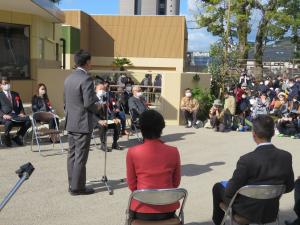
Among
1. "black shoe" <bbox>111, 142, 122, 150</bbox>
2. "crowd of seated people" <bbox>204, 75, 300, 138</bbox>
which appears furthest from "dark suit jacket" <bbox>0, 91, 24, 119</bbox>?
"crowd of seated people" <bbox>204, 75, 300, 138</bbox>

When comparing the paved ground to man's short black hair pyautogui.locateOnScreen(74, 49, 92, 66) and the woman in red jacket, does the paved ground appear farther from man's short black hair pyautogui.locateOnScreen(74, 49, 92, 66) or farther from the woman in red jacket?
man's short black hair pyautogui.locateOnScreen(74, 49, 92, 66)

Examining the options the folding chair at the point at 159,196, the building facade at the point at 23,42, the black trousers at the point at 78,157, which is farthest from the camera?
the building facade at the point at 23,42

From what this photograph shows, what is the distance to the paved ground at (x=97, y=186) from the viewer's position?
5418mm

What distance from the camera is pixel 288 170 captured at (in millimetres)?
4066

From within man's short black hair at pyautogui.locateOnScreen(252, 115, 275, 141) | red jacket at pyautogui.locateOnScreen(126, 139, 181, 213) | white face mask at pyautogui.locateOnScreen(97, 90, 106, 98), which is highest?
man's short black hair at pyautogui.locateOnScreen(252, 115, 275, 141)

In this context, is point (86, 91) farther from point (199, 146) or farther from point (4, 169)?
point (199, 146)

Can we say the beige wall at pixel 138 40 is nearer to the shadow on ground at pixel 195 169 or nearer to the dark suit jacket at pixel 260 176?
the shadow on ground at pixel 195 169

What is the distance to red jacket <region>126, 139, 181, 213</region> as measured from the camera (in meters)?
3.79

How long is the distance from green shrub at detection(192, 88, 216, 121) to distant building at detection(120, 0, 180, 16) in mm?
83329

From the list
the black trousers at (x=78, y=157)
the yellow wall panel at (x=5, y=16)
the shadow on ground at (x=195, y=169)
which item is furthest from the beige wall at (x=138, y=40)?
the black trousers at (x=78, y=157)

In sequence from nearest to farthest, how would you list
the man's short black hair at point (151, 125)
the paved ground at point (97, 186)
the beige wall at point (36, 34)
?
the man's short black hair at point (151, 125), the paved ground at point (97, 186), the beige wall at point (36, 34)

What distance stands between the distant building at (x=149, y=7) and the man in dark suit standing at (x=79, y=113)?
301 feet

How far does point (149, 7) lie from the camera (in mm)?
99312

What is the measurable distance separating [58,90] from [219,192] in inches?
376
